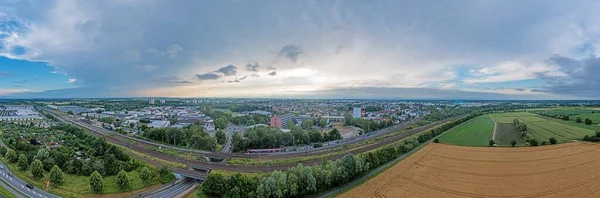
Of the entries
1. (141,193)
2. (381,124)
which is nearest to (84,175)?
(141,193)

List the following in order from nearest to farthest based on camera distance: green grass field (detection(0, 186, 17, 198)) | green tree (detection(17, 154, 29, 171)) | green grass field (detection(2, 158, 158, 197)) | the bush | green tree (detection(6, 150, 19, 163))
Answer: green grass field (detection(0, 186, 17, 198)) → green grass field (detection(2, 158, 158, 197)) → green tree (detection(17, 154, 29, 171)) → green tree (detection(6, 150, 19, 163)) → the bush

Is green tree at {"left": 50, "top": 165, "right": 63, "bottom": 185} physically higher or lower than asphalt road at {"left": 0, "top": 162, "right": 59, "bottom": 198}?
Answer: higher

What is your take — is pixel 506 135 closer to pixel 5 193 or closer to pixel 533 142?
pixel 533 142

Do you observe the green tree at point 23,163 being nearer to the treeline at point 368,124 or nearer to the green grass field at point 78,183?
the green grass field at point 78,183

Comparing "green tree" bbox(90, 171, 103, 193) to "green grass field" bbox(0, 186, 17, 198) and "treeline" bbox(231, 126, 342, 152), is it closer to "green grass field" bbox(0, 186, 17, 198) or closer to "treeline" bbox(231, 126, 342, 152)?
"green grass field" bbox(0, 186, 17, 198)

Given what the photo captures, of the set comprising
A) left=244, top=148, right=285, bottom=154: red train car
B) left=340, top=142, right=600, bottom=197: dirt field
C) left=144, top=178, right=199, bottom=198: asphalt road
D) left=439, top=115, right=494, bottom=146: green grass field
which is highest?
left=439, top=115, right=494, bottom=146: green grass field

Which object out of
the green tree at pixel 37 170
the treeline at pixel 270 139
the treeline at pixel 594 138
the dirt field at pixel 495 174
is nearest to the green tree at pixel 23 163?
the green tree at pixel 37 170

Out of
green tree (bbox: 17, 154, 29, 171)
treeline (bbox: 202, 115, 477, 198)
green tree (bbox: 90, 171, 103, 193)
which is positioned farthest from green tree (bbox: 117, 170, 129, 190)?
green tree (bbox: 17, 154, 29, 171)
